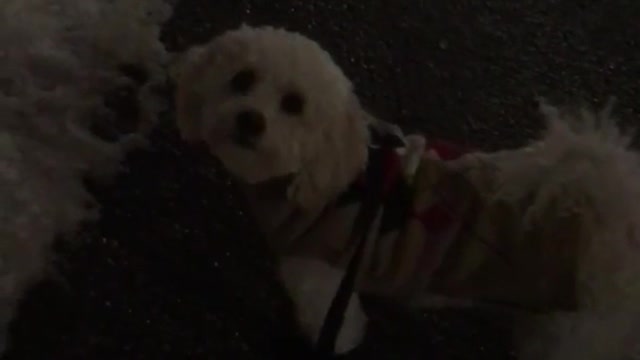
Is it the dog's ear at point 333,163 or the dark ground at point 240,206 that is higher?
the dog's ear at point 333,163

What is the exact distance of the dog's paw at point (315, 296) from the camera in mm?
1099

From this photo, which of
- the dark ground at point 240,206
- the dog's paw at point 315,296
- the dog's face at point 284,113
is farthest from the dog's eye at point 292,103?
the dark ground at point 240,206

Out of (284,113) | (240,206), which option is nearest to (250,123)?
(284,113)

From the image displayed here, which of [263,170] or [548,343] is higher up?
[263,170]

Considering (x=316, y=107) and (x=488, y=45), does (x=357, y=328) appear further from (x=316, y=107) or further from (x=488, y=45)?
(x=488, y=45)

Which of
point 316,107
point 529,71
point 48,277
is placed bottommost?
point 48,277

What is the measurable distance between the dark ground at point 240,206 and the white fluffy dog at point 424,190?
210 mm

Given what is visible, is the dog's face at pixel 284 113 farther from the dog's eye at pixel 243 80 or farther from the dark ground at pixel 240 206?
the dark ground at pixel 240 206

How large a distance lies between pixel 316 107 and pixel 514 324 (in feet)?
1.30

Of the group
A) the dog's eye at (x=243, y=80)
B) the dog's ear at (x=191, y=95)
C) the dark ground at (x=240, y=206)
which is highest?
the dog's eye at (x=243, y=80)

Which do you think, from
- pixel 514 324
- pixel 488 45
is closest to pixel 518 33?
pixel 488 45

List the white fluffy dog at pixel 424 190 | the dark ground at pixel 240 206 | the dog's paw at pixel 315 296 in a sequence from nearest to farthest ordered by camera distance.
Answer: the white fluffy dog at pixel 424 190 < the dog's paw at pixel 315 296 < the dark ground at pixel 240 206

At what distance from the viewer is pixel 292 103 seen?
101 centimetres

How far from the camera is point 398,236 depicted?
1.04 m
